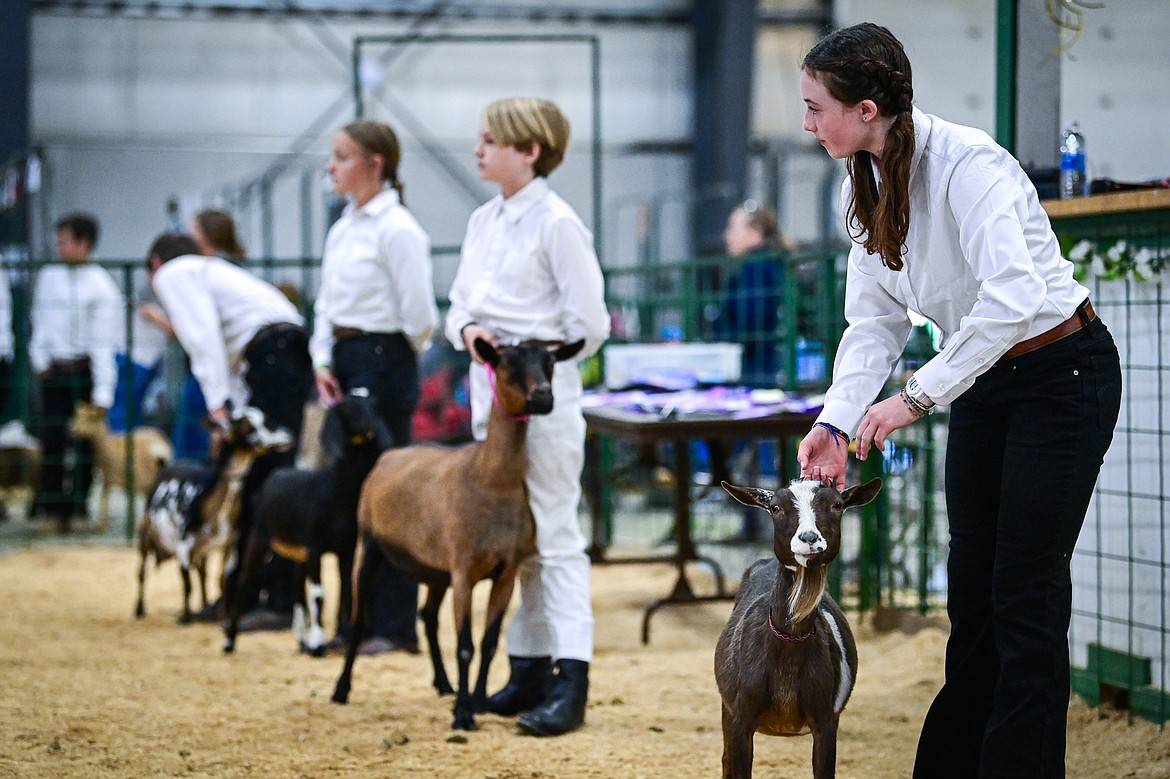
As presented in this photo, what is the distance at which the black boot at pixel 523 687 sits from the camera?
13.7 ft

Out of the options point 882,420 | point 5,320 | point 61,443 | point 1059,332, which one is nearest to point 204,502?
point 61,443

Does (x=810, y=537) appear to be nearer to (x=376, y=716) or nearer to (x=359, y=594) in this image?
(x=376, y=716)

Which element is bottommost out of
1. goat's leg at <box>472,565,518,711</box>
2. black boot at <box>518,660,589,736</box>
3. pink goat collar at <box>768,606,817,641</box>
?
black boot at <box>518,660,589,736</box>

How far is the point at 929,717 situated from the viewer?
2.83 meters

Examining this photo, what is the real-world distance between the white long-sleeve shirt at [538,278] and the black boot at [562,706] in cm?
94

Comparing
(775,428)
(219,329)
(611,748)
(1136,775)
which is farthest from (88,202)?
Answer: (1136,775)

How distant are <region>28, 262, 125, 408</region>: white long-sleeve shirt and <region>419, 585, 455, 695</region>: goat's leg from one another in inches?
201

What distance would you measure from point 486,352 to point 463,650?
0.89m

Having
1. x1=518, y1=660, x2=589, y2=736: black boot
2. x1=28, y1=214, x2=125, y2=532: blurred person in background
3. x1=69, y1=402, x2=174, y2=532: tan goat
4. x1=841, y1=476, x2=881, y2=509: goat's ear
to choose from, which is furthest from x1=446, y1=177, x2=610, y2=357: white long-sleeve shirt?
x1=28, y1=214, x2=125, y2=532: blurred person in background

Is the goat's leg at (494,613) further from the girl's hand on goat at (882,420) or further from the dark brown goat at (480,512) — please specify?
the girl's hand on goat at (882,420)

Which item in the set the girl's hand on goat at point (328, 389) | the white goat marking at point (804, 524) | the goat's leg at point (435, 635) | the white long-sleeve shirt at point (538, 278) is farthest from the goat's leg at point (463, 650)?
the white goat marking at point (804, 524)

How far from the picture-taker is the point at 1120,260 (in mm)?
4012

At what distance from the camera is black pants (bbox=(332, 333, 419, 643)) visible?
4.92 metres

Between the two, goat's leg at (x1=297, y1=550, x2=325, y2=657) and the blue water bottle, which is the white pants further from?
the blue water bottle
